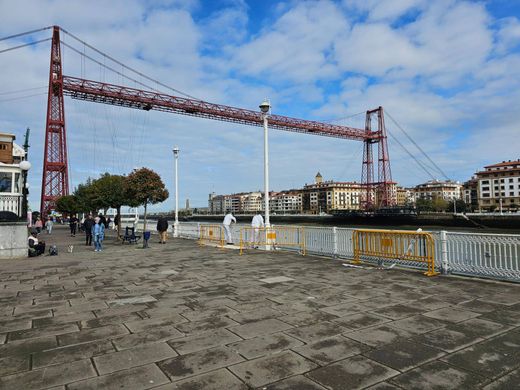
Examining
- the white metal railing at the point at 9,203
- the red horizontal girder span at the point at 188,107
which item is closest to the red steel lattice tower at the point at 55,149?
the red horizontal girder span at the point at 188,107

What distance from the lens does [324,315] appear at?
16.8ft

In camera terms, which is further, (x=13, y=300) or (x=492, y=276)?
(x=492, y=276)

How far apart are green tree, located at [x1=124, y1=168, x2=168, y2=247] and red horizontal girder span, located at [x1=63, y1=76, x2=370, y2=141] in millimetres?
34379

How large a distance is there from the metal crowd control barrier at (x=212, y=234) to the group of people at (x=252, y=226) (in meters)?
0.30

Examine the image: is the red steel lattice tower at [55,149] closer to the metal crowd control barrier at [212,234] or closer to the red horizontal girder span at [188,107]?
the red horizontal girder span at [188,107]

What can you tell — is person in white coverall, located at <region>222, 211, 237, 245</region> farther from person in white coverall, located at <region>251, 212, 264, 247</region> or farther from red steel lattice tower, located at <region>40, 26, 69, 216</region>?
red steel lattice tower, located at <region>40, 26, 69, 216</region>

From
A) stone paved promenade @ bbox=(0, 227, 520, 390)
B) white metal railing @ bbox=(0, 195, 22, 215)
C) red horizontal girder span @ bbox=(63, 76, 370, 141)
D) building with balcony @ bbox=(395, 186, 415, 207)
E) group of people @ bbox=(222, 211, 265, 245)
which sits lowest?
stone paved promenade @ bbox=(0, 227, 520, 390)

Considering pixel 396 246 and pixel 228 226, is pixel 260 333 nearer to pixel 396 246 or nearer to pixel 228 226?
pixel 396 246

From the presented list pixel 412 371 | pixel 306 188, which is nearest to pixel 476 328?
pixel 412 371

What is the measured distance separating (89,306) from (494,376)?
5.51 metres

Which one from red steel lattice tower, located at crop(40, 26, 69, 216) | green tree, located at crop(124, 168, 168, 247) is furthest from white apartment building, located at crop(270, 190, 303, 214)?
green tree, located at crop(124, 168, 168, 247)

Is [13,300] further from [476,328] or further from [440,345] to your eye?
[476,328]

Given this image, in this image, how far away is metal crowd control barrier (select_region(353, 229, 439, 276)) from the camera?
8.45 meters

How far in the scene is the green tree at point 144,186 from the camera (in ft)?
63.4
